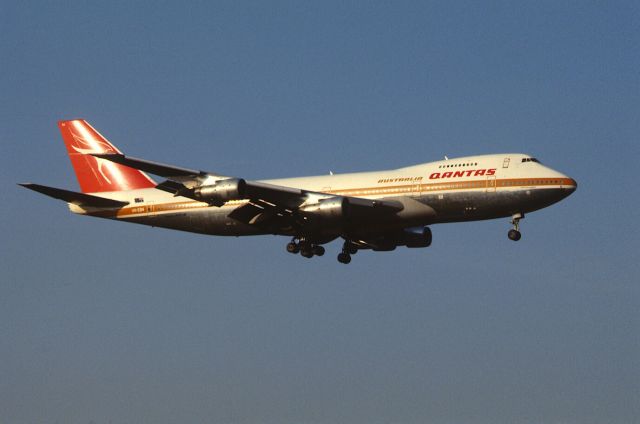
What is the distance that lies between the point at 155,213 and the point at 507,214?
75.9 feet

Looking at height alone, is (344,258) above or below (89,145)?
below

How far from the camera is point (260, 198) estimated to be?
61844mm

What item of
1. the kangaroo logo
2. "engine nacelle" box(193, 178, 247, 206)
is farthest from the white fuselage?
the kangaroo logo

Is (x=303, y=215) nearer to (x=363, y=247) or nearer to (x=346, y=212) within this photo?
(x=346, y=212)

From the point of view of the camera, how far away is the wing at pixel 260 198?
59312mm

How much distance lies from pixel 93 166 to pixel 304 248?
55.4 feet

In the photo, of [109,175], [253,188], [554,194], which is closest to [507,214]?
[554,194]

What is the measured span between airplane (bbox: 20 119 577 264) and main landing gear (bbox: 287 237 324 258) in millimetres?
62

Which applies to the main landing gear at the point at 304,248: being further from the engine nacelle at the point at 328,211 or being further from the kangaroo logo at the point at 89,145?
the kangaroo logo at the point at 89,145

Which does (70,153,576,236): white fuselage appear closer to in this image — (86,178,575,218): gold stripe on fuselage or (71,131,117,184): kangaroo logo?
(86,178,575,218): gold stripe on fuselage

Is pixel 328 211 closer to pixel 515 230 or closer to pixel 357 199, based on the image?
pixel 357 199

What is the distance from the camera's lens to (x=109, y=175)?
7262 cm

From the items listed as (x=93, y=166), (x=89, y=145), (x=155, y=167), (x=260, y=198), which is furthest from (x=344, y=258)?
(x=89, y=145)

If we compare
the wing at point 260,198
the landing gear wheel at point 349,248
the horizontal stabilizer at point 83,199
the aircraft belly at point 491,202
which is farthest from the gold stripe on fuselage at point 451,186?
the horizontal stabilizer at point 83,199
